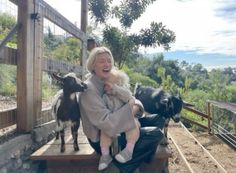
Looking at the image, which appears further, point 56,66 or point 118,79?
point 56,66

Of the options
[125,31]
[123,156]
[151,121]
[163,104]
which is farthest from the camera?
[125,31]

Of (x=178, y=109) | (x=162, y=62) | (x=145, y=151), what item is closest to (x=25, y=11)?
(x=145, y=151)

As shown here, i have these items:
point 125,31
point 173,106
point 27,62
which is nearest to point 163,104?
point 173,106

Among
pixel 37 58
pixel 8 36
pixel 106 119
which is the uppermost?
pixel 8 36

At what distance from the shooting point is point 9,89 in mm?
2852

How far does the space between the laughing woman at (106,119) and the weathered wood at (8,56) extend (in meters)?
0.64

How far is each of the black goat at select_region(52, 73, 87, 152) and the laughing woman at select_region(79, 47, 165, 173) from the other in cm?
6

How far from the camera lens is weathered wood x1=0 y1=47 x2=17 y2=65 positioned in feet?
7.99

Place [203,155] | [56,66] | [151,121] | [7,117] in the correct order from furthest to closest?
1. [203,155]
2. [56,66]
3. [151,121]
4. [7,117]

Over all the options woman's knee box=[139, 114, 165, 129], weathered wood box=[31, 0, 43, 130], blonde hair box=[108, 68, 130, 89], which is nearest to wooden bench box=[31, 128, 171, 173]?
woman's knee box=[139, 114, 165, 129]

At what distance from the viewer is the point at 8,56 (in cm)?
255

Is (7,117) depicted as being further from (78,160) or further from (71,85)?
(78,160)

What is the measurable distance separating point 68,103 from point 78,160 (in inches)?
21.1

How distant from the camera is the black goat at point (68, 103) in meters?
2.56
